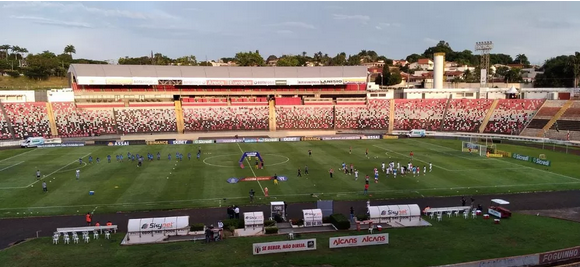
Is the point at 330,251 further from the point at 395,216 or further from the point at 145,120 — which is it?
the point at 145,120

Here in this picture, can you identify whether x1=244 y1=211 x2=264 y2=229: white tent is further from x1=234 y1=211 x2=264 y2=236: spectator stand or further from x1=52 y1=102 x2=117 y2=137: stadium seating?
x1=52 y1=102 x2=117 y2=137: stadium seating

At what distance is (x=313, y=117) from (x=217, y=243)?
59.3m

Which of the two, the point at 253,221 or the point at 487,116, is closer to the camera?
the point at 253,221

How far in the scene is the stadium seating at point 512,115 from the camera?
69438 mm

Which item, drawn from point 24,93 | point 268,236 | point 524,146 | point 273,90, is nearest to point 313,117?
point 273,90

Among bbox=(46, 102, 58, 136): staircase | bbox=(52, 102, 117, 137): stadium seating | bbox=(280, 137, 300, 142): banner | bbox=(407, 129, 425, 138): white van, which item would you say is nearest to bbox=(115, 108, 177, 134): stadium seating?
bbox=(52, 102, 117, 137): stadium seating

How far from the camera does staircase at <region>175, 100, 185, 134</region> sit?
244 feet

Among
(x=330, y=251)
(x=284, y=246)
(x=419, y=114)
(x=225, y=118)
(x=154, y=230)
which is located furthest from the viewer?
(x=419, y=114)

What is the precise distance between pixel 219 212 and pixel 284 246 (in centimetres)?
883

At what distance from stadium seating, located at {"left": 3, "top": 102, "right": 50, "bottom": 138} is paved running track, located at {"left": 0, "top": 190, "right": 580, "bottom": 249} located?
45.4 meters

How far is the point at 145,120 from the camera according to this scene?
242 feet

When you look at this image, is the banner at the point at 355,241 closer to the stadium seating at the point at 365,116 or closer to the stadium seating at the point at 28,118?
the stadium seating at the point at 365,116

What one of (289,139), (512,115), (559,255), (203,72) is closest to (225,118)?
(203,72)

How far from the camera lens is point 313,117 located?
80.2 meters
